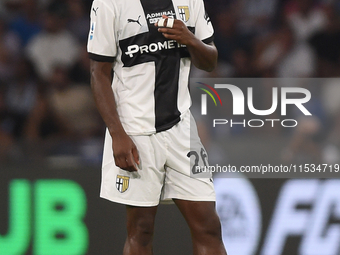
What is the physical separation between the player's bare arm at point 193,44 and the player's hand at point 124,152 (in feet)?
1.44

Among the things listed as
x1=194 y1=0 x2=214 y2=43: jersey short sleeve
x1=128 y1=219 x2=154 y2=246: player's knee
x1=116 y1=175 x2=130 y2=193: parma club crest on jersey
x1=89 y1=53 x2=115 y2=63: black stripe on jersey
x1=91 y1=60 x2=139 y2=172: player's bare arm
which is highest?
x1=194 y1=0 x2=214 y2=43: jersey short sleeve

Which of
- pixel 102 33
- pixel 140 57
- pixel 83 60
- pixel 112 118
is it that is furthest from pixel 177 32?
pixel 83 60

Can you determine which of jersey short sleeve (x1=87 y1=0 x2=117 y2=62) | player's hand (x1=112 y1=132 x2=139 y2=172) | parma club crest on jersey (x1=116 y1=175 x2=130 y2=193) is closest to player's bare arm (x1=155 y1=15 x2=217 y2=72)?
jersey short sleeve (x1=87 y1=0 x2=117 y2=62)

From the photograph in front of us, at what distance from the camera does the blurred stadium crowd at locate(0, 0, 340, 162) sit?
339 cm

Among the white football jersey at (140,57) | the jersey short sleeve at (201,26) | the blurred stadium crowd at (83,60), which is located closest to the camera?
the white football jersey at (140,57)

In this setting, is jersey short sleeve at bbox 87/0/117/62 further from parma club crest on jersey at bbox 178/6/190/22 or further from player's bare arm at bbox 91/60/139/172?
parma club crest on jersey at bbox 178/6/190/22

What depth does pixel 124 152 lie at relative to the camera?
7.07 ft

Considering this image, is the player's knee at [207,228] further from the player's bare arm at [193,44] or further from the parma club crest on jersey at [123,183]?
the player's bare arm at [193,44]

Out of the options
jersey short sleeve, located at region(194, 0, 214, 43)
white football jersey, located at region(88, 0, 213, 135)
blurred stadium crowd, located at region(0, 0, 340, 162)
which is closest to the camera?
white football jersey, located at region(88, 0, 213, 135)

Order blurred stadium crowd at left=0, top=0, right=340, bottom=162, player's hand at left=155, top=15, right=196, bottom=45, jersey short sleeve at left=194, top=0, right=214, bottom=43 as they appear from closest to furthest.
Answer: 1. player's hand at left=155, top=15, right=196, bottom=45
2. jersey short sleeve at left=194, top=0, right=214, bottom=43
3. blurred stadium crowd at left=0, top=0, right=340, bottom=162

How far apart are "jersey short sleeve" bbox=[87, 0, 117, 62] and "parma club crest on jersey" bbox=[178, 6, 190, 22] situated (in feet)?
0.97

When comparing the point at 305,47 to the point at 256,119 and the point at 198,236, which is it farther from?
the point at 198,236

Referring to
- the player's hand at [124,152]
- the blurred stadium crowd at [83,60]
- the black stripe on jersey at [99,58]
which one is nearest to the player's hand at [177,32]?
the black stripe on jersey at [99,58]

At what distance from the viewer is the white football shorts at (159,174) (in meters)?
2.24
